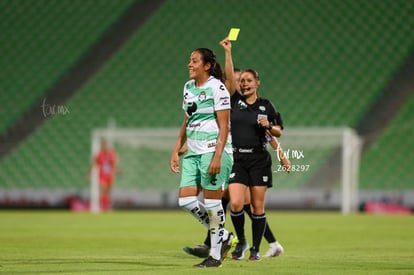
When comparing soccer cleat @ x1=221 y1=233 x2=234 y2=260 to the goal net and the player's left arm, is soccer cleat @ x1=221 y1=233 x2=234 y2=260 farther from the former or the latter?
the goal net

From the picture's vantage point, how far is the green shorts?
6207 mm

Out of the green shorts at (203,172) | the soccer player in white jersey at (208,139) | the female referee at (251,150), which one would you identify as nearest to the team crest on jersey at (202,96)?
the soccer player in white jersey at (208,139)

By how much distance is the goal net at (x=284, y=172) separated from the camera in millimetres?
18078

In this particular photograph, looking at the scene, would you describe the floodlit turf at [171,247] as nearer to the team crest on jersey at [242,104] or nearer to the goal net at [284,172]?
the team crest on jersey at [242,104]

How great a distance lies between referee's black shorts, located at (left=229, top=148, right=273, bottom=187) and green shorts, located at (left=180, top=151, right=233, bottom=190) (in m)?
0.87

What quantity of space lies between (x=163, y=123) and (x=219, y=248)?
14542 millimetres

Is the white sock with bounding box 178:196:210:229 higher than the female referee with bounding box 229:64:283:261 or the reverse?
the reverse

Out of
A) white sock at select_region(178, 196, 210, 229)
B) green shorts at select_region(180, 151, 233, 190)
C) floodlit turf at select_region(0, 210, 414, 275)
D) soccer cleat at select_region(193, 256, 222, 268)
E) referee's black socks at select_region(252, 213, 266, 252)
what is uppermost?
green shorts at select_region(180, 151, 233, 190)

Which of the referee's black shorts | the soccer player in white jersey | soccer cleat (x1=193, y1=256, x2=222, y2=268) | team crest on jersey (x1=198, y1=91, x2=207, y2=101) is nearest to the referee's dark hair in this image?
the soccer player in white jersey

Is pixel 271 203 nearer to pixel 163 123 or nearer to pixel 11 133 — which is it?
pixel 163 123

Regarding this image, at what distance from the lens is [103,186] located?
18672mm

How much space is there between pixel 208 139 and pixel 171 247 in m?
2.52

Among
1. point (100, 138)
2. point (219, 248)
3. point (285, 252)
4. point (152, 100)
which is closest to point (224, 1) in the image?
point (152, 100)

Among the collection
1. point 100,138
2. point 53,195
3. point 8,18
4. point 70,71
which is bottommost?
point 53,195
